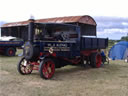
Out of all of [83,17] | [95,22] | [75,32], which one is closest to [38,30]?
[75,32]

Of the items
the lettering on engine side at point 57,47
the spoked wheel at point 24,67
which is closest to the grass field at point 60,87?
the spoked wheel at point 24,67

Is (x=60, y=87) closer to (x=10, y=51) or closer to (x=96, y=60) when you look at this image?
(x=96, y=60)

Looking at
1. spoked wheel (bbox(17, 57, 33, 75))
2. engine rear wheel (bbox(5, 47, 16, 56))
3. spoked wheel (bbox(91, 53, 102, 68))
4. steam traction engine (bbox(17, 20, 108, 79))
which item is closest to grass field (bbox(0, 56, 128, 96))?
steam traction engine (bbox(17, 20, 108, 79))

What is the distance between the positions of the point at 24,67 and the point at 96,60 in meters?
4.05

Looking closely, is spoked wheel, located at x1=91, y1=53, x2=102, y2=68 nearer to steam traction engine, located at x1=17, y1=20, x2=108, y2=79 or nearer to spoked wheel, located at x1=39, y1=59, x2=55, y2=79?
steam traction engine, located at x1=17, y1=20, x2=108, y2=79

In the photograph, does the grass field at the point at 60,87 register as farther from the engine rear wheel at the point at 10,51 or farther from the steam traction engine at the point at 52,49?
the engine rear wheel at the point at 10,51

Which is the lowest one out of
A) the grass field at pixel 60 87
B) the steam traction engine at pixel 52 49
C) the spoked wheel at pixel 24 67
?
the grass field at pixel 60 87

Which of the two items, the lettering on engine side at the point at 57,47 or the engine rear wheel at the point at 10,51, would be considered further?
the engine rear wheel at the point at 10,51

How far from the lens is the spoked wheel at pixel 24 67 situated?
25.1ft

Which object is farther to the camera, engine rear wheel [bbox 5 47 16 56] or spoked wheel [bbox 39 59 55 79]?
engine rear wheel [bbox 5 47 16 56]

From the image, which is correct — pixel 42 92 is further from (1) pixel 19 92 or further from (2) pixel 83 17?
(2) pixel 83 17

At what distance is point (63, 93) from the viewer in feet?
17.1

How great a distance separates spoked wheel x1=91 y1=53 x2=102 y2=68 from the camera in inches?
383

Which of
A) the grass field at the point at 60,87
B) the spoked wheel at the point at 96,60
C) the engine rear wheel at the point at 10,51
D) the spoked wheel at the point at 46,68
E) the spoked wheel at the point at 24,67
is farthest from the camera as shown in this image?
the engine rear wheel at the point at 10,51
